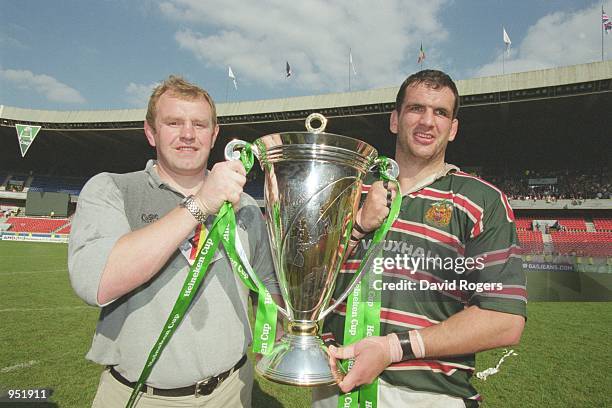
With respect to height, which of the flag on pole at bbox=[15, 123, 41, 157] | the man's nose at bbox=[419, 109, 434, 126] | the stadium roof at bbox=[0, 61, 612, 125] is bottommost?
the man's nose at bbox=[419, 109, 434, 126]

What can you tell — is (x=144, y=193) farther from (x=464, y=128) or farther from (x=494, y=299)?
(x=464, y=128)

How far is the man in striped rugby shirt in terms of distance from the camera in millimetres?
1357

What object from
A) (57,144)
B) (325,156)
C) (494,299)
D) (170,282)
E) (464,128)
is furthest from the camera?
(57,144)

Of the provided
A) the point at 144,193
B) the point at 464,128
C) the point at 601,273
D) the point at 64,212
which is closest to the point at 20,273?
the point at 144,193

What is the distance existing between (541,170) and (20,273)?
26.1 m

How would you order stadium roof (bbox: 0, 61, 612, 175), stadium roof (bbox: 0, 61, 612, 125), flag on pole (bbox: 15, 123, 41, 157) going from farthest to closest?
flag on pole (bbox: 15, 123, 41, 157)
stadium roof (bbox: 0, 61, 612, 175)
stadium roof (bbox: 0, 61, 612, 125)

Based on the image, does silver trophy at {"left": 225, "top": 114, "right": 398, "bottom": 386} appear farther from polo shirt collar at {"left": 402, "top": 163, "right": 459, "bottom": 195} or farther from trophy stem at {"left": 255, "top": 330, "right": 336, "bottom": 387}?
polo shirt collar at {"left": 402, "top": 163, "right": 459, "bottom": 195}

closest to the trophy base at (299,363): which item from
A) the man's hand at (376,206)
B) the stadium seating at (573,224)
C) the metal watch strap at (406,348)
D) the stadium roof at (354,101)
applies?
→ the metal watch strap at (406,348)

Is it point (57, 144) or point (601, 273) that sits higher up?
point (57, 144)

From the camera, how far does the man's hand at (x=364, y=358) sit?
4.22 ft

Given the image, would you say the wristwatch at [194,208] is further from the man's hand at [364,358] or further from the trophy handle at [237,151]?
the man's hand at [364,358]

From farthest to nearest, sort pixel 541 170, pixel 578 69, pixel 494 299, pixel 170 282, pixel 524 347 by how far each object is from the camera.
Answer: pixel 541 170
pixel 578 69
pixel 524 347
pixel 170 282
pixel 494 299

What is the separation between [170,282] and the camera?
1.53 meters

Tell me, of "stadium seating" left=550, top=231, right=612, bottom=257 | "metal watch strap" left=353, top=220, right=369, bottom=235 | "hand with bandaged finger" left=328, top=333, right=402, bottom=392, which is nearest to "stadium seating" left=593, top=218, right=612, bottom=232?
"stadium seating" left=550, top=231, right=612, bottom=257
